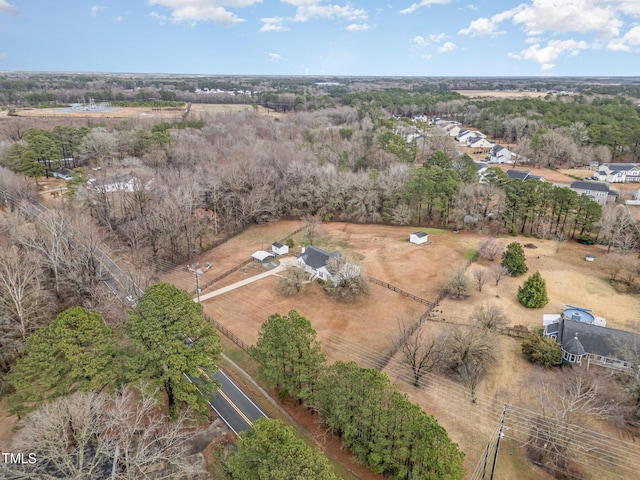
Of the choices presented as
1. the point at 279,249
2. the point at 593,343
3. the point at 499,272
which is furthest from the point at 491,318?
the point at 279,249

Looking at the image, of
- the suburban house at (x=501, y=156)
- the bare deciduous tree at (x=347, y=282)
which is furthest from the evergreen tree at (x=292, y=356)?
the suburban house at (x=501, y=156)

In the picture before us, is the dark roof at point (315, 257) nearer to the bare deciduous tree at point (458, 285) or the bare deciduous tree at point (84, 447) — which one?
the bare deciduous tree at point (458, 285)

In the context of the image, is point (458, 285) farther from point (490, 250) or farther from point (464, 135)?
point (464, 135)

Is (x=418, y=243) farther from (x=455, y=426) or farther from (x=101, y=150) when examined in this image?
(x=101, y=150)

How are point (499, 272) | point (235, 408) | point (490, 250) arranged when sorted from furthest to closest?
1. point (490, 250)
2. point (499, 272)
3. point (235, 408)

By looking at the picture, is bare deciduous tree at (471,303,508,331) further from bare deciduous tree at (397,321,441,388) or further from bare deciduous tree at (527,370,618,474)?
bare deciduous tree at (527,370,618,474)

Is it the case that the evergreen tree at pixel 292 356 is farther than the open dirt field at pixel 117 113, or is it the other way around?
the open dirt field at pixel 117 113

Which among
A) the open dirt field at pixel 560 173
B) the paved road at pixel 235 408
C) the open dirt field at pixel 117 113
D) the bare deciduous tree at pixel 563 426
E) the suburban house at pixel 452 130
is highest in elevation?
the open dirt field at pixel 117 113
